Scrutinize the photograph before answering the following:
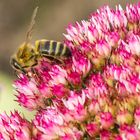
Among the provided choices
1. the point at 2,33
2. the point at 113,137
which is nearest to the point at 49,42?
the point at 113,137

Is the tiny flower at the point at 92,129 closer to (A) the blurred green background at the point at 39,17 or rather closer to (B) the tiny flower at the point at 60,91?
(B) the tiny flower at the point at 60,91

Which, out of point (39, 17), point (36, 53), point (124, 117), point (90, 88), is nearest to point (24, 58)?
point (36, 53)

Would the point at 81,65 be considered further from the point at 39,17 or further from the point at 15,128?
the point at 39,17

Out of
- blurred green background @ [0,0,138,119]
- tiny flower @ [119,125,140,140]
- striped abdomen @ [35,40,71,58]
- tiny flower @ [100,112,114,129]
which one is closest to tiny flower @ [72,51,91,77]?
striped abdomen @ [35,40,71,58]

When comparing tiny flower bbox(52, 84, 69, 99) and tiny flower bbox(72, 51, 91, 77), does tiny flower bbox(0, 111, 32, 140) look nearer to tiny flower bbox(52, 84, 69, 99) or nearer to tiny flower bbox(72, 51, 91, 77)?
tiny flower bbox(52, 84, 69, 99)

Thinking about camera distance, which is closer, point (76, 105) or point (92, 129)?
point (92, 129)

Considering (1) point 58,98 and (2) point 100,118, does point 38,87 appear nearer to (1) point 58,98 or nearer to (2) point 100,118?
(1) point 58,98
